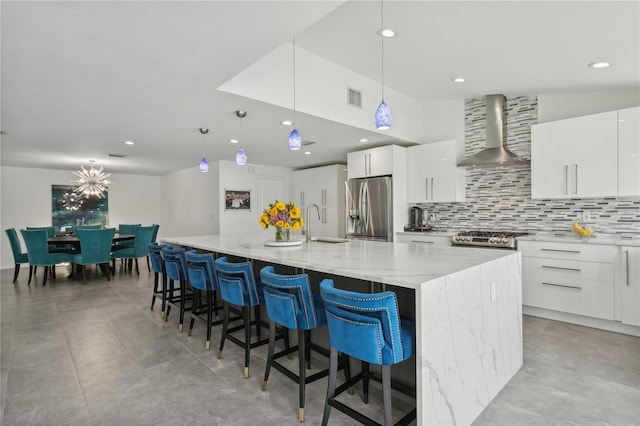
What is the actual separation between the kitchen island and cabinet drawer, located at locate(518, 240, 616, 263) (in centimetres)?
149

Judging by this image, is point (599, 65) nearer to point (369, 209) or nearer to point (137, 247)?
point (369, 209)

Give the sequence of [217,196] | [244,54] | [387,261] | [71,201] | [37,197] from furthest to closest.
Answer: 1. [71,201]
2. [37,197]
3. [217,196]
4. [244,54]
5. [387,261]

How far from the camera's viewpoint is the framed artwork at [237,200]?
22.9 feet

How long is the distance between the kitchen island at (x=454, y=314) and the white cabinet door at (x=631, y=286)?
1.53 m

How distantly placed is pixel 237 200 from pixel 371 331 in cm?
602

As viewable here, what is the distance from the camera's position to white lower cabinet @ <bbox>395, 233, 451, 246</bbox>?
4465mm

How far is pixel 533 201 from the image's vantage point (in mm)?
4266

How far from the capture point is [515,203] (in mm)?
4414

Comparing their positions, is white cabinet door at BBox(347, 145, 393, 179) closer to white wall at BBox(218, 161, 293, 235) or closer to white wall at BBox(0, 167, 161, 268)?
white wall at BBox(218, 161, 293, 235)

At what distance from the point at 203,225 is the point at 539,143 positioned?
21.1 feet

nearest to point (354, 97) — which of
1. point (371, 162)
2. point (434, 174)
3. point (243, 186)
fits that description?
point (371, 162)

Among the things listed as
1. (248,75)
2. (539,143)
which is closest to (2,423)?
(248,75)

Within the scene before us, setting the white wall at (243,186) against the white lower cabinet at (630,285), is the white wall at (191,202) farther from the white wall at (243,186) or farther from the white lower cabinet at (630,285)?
the white lower cabinet at (630,285)

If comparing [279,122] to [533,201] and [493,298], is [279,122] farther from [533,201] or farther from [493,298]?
[533,201]
